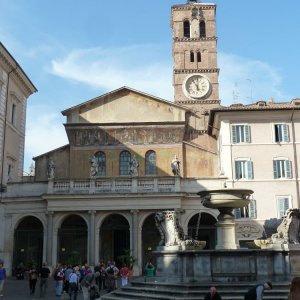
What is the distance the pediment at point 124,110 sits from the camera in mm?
38562

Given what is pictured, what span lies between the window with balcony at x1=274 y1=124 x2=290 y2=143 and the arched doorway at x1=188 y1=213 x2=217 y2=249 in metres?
7.00

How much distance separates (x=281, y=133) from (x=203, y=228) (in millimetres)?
8368

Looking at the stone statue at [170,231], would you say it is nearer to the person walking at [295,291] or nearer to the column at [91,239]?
the person walking at [295,291]

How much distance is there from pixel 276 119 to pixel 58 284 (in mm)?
19564

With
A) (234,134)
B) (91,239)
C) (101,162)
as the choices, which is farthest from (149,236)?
(234,134)

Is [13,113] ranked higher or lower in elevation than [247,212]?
higher

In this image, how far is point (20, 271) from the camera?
30.7 metres

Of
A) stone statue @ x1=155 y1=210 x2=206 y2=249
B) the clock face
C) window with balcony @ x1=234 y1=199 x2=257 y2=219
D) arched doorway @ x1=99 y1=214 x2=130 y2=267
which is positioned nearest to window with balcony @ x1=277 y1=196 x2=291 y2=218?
window with balcony @ x1=234 y1=199 x2=257 y2=219

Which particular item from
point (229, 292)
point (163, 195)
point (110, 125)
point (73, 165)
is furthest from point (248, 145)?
point (229, 292)

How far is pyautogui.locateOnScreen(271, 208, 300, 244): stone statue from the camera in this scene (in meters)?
15.3

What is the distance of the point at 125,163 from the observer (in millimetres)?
37688

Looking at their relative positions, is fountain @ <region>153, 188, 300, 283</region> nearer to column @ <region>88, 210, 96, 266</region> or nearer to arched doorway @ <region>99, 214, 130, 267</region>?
column @ <region>88, 210, 96, 266</region>

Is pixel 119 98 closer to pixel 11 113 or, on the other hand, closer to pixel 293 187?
pixel 11 113

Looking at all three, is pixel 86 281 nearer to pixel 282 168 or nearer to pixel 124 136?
pixel 282 168
